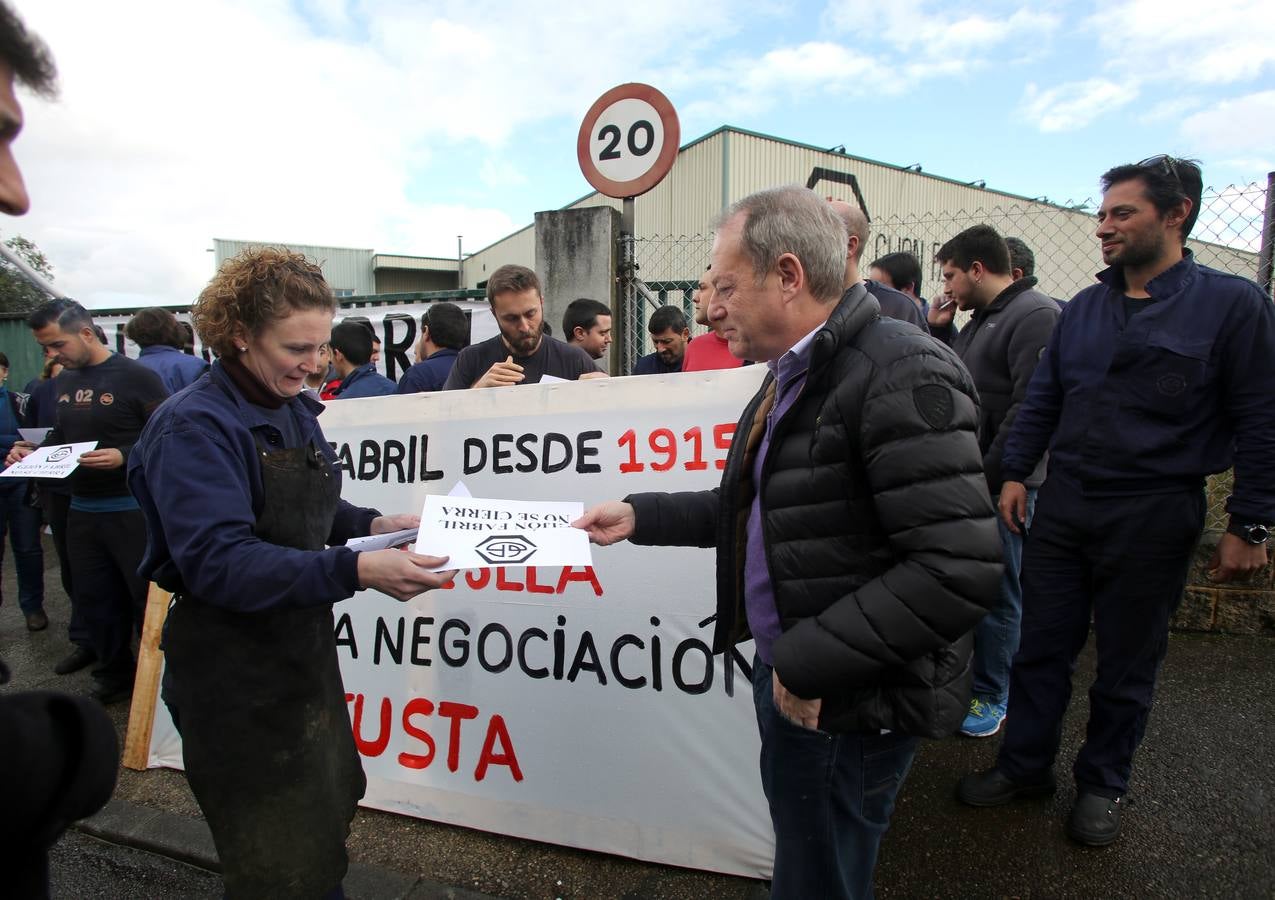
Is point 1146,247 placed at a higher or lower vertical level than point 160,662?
higher

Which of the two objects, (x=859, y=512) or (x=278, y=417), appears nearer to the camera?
Result: (x=859, y=512)

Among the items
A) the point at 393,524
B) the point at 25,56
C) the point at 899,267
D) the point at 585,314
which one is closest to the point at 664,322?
the point at 585,314

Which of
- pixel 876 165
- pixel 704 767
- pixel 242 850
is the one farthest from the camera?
pixel 876 165

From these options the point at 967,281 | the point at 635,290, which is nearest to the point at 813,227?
the point at 967,281

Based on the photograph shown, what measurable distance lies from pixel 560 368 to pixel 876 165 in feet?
57.4

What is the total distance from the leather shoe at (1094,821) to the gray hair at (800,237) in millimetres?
2047

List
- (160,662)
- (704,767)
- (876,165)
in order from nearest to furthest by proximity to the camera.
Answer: (704,767) < (160,662) < (876,165)

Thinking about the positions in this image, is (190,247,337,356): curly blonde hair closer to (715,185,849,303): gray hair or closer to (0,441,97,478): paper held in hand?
(715,185,849,303): gray hair

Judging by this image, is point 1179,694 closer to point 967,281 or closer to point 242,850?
point 967,281

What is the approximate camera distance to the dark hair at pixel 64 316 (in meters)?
3.81

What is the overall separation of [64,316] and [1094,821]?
508 cm

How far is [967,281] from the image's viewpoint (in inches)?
128

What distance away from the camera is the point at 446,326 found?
4375mm

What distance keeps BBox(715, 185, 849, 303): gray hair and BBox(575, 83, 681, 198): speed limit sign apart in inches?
131
